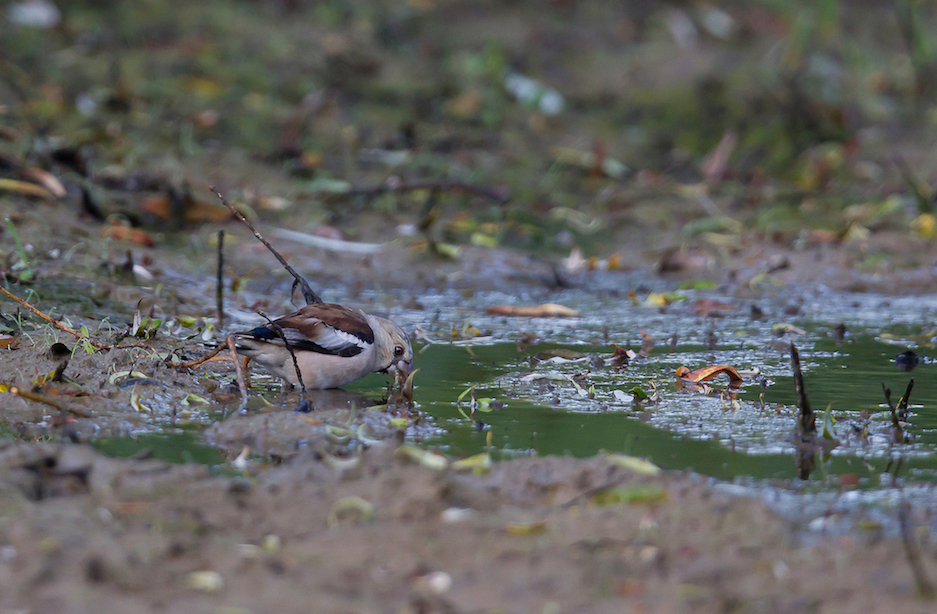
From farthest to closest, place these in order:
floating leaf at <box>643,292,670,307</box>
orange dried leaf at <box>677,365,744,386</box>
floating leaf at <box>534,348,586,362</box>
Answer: floating leaf at <box>643,292,670,307</box>, floating leaf at <box>534,348,586,362</box>, orange dried leaf at <box>677,365,744,386</box>

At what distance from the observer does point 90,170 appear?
7750 mm

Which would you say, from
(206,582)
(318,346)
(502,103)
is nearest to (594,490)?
(206,582)

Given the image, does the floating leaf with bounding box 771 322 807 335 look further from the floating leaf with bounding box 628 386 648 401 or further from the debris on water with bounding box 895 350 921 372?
the floating leaf with bounding box 628 386 648 401

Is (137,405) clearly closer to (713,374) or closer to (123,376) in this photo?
(123,376)

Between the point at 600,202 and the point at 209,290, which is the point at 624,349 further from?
the point at 600,202

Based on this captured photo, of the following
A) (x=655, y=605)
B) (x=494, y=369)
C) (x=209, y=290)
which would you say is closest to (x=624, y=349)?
(x=494, y=369)

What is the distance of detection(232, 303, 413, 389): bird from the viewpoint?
4.42m

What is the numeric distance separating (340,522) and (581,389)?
1.92 m

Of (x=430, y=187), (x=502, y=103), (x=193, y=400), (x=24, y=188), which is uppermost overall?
(x=502, y=103)

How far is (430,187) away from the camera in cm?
837

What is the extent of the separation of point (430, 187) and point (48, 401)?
15.9 ft

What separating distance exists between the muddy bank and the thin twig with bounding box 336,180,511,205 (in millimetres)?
4699

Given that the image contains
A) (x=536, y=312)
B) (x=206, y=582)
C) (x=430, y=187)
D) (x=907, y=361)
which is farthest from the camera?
(x=430, y=187)

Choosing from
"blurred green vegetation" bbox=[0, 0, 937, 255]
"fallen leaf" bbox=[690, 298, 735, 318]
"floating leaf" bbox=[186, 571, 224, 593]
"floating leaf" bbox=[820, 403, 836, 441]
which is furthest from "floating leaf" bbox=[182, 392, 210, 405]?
"blurred green vegetation" bbox=[0, 0, 937, 255]
